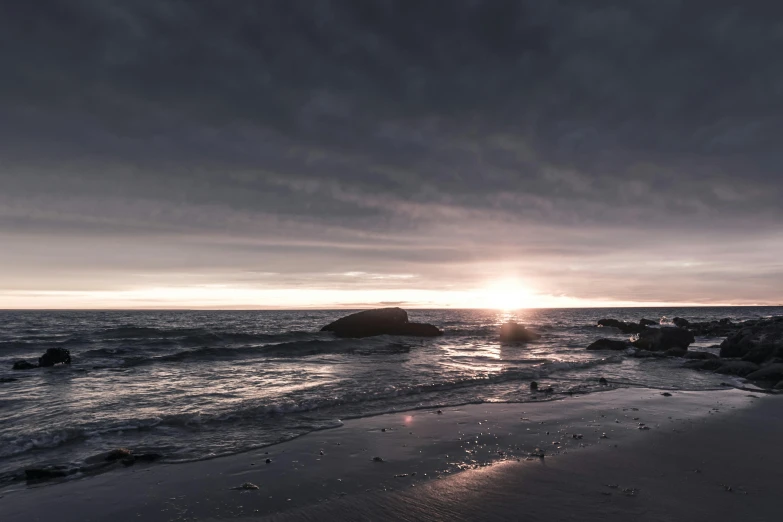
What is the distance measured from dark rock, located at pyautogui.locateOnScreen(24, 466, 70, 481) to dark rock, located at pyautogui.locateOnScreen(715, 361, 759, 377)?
28011 mm

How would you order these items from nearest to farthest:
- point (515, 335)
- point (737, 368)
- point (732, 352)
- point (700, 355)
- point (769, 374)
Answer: point (769, 374) → point (737, 368) → point (700, 355) → point (732, 352) → point (515, 335)

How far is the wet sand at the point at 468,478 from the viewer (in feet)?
22.6

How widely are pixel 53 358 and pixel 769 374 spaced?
39.4 m

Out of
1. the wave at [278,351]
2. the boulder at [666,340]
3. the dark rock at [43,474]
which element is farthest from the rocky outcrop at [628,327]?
the dark rock at [43,474]

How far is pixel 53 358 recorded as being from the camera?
26375 millimetres

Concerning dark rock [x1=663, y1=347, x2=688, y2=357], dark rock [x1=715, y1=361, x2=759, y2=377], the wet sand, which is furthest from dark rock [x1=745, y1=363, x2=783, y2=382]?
dark rock [x1=663, y1=347, x2=688, y2=357]

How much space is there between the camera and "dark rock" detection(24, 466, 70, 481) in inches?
339

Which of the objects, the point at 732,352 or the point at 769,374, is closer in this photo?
the point at 769,374

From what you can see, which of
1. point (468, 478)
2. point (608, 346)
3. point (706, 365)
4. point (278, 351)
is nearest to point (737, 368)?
point (706, 365)

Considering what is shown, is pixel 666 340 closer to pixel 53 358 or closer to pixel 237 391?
pixel 237 391

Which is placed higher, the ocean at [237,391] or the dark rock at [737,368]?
the dark rock at [737,368]

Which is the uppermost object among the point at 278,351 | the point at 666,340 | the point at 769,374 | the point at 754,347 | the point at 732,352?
the point at 754,347

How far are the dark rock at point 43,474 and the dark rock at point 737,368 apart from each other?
1103 inches

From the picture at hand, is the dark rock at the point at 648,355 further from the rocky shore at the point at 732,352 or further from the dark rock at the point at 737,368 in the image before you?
the dark rock at the point at 737,368
